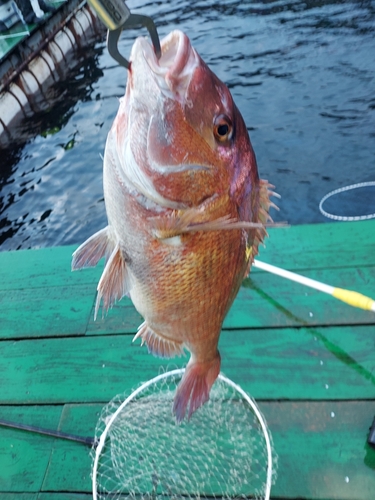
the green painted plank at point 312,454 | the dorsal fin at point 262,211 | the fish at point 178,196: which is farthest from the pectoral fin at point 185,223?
the green painted plank at point 312,454

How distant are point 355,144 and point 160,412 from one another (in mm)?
5547

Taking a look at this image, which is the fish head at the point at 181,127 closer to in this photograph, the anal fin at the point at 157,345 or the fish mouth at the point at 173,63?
the fish mouth at the point at 173,63

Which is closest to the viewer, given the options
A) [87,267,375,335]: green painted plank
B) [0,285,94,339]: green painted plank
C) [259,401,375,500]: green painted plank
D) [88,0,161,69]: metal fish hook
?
[88,0,161,69]: metal fish hook

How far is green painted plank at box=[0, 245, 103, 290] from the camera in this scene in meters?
3.20

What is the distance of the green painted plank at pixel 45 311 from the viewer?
2875mm

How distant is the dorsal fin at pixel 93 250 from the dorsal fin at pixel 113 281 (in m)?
0.07

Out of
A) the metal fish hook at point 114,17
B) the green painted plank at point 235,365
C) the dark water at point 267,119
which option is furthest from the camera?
the dark water at point 267,119

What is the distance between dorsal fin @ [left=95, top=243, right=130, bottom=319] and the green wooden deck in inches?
45.0

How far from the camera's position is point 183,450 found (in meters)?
2.14

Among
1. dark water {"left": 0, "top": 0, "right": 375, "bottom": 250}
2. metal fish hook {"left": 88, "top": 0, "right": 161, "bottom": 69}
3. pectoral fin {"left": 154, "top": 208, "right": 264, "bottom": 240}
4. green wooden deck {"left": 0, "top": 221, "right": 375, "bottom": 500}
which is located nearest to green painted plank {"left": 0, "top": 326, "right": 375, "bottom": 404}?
green wooden deck {"left": 0, "top": 221, "right": 375, "bottom": 500}

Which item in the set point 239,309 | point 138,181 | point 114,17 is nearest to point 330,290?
point 239,309

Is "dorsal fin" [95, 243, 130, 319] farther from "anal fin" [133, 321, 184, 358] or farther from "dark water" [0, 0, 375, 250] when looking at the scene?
"dark water" [0, 0, 375, 250]

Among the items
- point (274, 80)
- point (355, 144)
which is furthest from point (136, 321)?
point (274, 80)

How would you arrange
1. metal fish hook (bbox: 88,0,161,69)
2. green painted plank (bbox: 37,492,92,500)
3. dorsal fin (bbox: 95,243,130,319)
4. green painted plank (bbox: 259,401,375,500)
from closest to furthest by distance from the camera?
metal fish hook (bbox: 88,0,161,69) < dorsal fin (bbox: 95,243,130,319) < green painted plank (bbox: 259,401,375,500) < green painted plank (bbox: 37,492,92,500)
